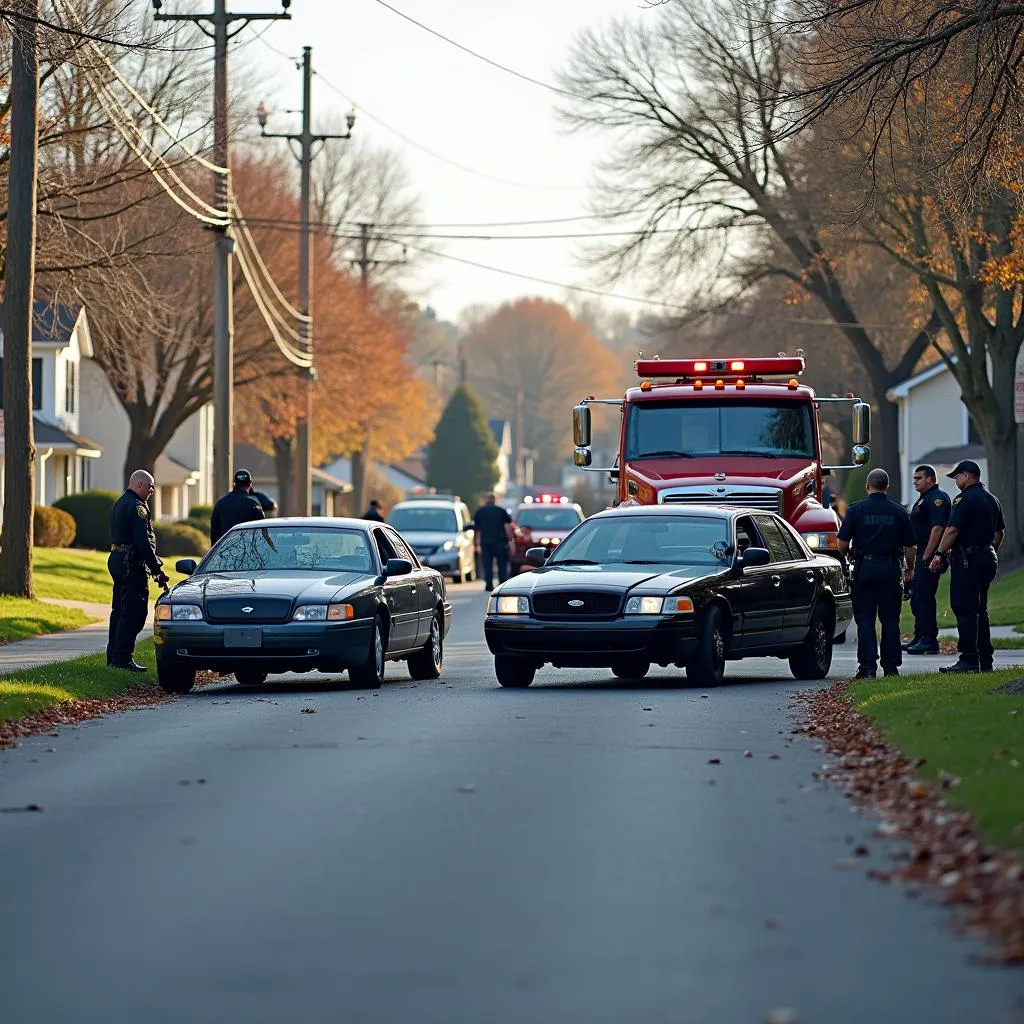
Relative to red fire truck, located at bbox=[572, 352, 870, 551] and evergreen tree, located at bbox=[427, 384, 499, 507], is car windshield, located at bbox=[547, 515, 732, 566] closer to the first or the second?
red fire truck, located at bbox=[572, 352, 870, 551]

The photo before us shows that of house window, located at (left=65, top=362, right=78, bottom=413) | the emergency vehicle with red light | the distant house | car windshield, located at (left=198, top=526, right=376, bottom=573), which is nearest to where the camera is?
car windshield, located at (left=198, top=526, right=376, bottom=573)

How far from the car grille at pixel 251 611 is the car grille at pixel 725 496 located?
6791mm

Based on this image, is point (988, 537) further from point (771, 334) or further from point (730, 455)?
point (771, 334)

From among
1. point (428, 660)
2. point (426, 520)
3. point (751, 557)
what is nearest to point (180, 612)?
point (428, 660)

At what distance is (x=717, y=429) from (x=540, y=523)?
22.2 meters

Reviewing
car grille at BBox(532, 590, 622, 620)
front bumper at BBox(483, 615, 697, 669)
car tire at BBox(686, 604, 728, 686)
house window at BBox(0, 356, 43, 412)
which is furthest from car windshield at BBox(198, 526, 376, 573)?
house window at BBox(0, 356, 43, 412)

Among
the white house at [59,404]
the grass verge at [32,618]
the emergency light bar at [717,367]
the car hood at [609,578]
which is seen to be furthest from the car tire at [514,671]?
the white house at [59,404]

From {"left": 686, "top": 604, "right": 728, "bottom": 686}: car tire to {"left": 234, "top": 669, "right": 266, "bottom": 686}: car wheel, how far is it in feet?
14.5

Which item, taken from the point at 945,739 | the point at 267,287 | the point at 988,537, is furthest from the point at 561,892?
the point at 267,287

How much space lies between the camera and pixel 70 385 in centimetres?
6056

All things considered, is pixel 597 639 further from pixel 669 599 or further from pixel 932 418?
pixel 932 418

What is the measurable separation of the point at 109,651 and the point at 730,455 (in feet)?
26.7

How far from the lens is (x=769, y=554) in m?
18.9

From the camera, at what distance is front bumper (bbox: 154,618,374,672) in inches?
693
